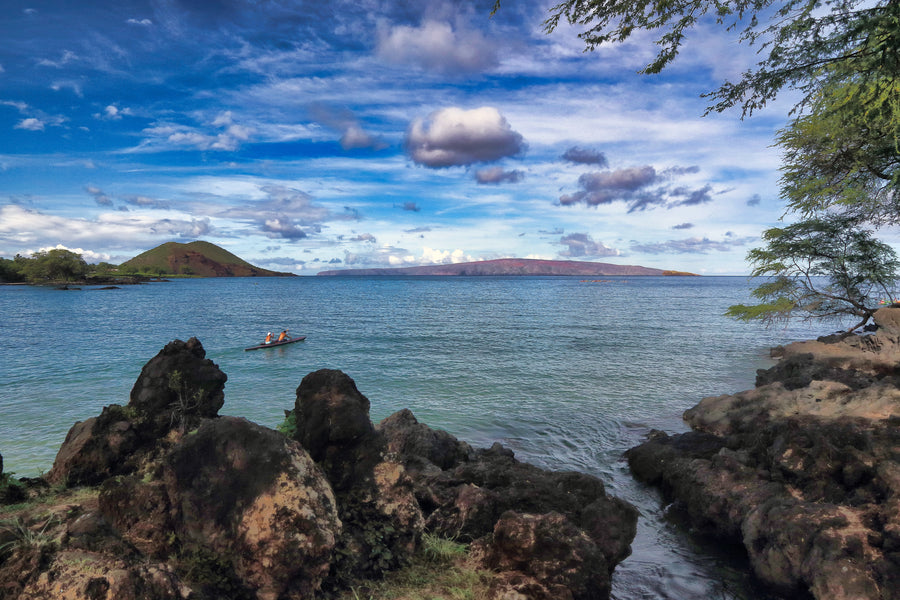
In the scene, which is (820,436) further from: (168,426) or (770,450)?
(168,426)

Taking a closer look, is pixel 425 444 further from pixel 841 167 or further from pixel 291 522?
pixel 841 167

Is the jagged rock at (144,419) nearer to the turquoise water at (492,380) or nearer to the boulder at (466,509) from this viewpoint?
the boulder at (466,509)

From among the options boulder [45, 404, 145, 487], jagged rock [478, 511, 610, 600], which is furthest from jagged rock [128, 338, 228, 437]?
jagged rock [478, 511, 610, 600]

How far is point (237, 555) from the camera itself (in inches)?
199

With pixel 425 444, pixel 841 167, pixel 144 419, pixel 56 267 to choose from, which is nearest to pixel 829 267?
pixel 841 167

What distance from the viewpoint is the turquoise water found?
12.0 meters

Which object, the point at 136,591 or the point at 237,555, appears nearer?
the point at 136,591

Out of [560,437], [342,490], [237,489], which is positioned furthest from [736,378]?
[237,489]

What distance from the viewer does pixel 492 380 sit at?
24656mm

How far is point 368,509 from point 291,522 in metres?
1.59

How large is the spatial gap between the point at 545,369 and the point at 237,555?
Answer: 24.1 metres

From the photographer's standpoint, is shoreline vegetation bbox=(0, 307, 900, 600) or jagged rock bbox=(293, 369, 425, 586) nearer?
shoreline vegetation bbox=(0, 307, 900, 600)

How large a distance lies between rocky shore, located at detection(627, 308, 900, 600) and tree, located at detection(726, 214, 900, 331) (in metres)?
12.0

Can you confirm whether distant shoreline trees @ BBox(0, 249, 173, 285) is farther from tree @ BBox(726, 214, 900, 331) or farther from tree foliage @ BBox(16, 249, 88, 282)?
tree @ BBox(726, 214, 900, 331)
